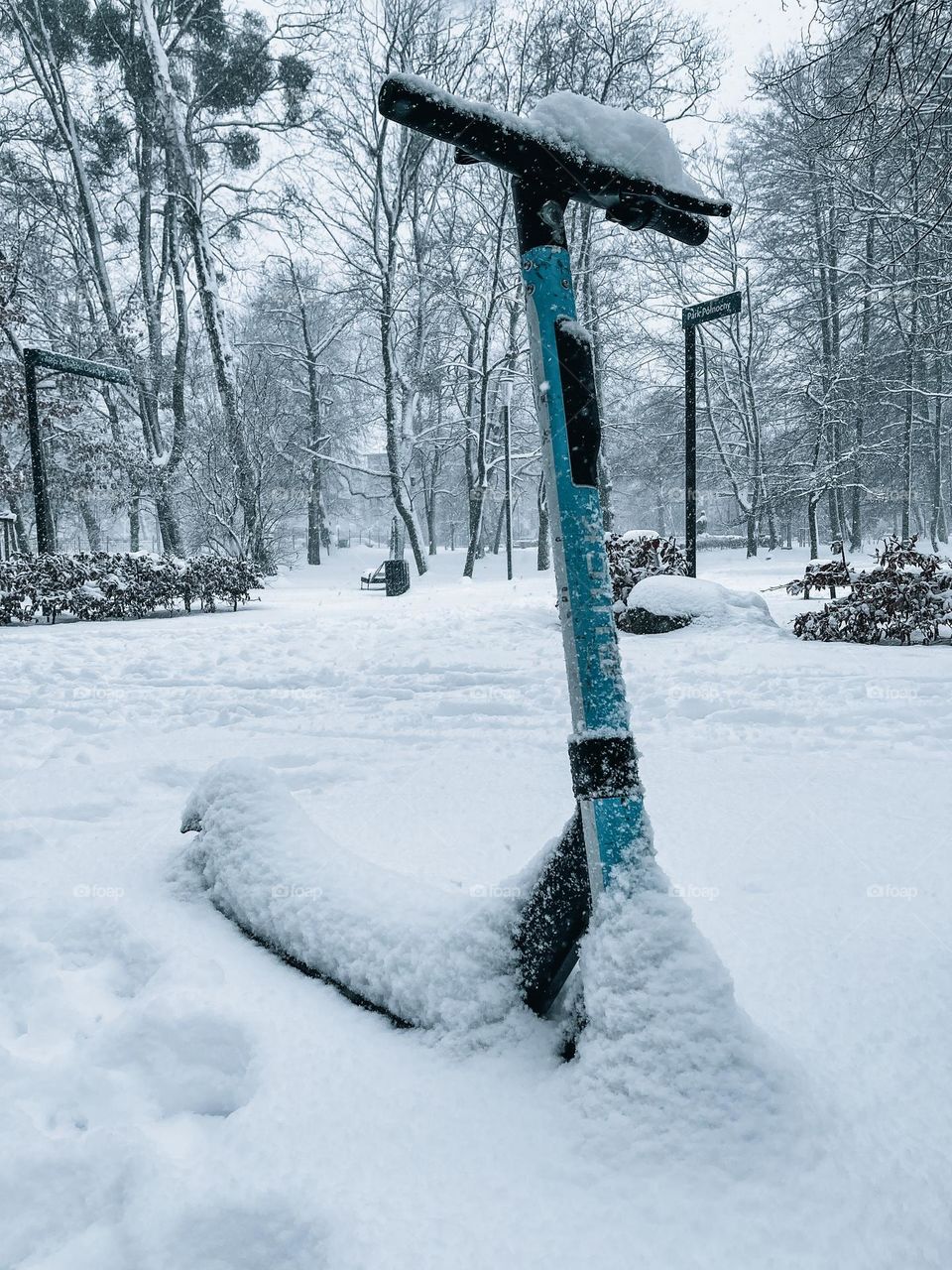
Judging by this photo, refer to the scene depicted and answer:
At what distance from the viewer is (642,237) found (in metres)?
20.5

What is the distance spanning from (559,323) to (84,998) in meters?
1.91

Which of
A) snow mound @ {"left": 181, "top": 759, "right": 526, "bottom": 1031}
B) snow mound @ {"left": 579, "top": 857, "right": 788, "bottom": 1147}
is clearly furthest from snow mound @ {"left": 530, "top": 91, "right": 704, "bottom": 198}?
snow mound @ {"left": 181, "top": 759, "right": 526, "bottom": 1031}

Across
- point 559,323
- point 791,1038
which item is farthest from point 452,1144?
point 559,323

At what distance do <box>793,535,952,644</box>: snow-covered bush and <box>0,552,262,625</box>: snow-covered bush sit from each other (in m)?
10.1

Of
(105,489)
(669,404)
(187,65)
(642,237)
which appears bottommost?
(105,489)

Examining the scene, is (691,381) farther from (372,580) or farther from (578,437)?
(372,580)

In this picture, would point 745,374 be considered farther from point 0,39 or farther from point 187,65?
point 0,39

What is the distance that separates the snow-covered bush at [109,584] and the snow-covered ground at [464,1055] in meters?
8.35

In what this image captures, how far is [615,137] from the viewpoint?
141cm

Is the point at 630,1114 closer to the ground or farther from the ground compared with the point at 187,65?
closer to the ground

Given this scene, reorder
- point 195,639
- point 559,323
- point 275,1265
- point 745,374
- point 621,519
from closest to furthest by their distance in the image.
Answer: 1. point 275,1265
2. point 559,323
3. point 195,639
4. point 745,374
5. point 621,519
